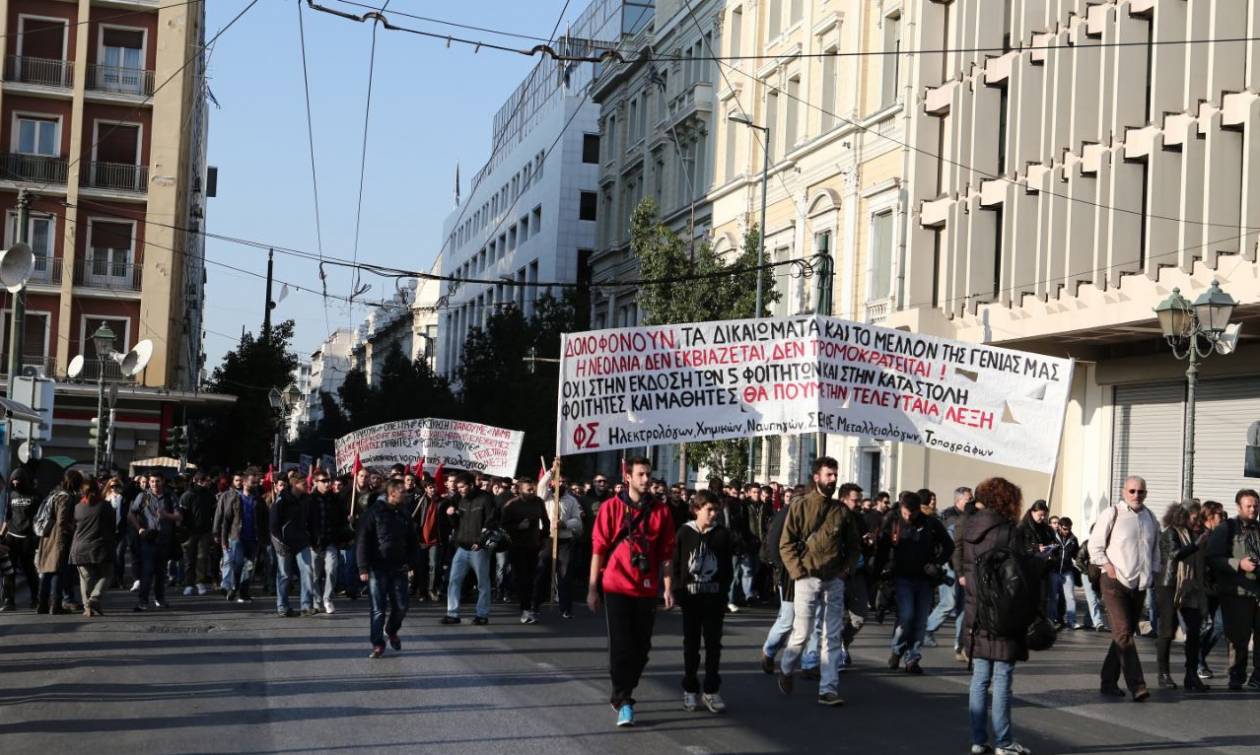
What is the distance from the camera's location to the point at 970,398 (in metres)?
16.3

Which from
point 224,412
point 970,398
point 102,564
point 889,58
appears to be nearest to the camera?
point 970,398

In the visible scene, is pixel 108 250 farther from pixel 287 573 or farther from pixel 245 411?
pixel 287 573

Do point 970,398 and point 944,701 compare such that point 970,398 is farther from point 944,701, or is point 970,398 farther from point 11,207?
point 11,207

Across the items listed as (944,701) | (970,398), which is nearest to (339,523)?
(970,398)

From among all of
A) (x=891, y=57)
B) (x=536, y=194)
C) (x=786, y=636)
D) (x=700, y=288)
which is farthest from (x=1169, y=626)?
(x=536, y=194)

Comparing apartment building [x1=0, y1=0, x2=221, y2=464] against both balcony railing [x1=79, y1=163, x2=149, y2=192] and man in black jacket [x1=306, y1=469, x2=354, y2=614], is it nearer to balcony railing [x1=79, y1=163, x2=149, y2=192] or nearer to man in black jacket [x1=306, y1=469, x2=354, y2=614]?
balcony railing [x1=79, y1=163, x2=149, y2=192]

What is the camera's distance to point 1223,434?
2742cm

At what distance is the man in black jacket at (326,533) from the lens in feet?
63.5

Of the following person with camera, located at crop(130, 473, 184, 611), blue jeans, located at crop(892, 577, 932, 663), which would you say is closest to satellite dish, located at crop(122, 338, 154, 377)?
person with camera, located at crop(130, 473, 184, 611)

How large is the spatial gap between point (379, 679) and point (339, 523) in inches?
278

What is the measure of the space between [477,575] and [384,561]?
143 inches

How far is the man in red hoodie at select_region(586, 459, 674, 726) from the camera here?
11.1 meters

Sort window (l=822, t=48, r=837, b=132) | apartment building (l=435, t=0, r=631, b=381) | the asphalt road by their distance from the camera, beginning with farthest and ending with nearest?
apartment building (l=435, t=0, r=631, b=381)
window (l=822, t=48, r=837, b=132)
the asphalt road

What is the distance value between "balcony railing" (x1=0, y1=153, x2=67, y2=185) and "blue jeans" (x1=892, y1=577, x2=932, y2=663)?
41.5 metres
